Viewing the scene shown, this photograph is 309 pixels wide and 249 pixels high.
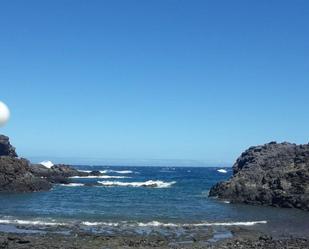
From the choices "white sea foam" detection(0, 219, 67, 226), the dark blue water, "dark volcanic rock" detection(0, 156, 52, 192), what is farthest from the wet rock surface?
"dark volcanic rock" detection(0, 156, 52, 192)

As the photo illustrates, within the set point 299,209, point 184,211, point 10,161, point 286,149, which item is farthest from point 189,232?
point 286,149

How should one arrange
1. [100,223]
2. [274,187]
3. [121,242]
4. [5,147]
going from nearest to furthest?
[121,242], [100,223], [274,187], [5,147]

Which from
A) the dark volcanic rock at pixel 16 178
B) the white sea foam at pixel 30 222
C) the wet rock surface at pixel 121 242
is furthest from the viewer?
the dark volcanic rock at pixel 16 178

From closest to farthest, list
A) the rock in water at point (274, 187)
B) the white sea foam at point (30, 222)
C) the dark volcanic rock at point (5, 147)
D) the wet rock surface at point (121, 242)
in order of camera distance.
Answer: the wet rock surface at point (121, 242)
the white sea foam at point (30, 222)
the rock in water at point (274, 187)
the dark volcanic rock at point (5, 147)

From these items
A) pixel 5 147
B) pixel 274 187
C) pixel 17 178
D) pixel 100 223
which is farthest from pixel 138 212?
pixel 5 147

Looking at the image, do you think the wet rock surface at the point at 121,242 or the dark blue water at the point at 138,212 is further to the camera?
the dark blue water at the point at 138,212

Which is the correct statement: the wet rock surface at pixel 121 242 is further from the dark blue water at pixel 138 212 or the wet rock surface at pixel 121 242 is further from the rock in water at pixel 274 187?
the rock in water at pixel 274 187

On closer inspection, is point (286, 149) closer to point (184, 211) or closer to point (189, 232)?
point (184, 211)

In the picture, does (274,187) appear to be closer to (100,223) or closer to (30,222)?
(100,223)

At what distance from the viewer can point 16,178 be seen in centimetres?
8088

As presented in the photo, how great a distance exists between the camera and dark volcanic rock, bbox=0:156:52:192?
7912 centimetres

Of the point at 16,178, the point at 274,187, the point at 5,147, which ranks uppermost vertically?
the point at 5,147

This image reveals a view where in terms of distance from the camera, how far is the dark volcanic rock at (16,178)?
260 ft

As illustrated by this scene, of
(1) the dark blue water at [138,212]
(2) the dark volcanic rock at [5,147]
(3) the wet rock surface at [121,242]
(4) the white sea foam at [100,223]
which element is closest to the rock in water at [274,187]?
(1) the dark blue water at [138,212]
